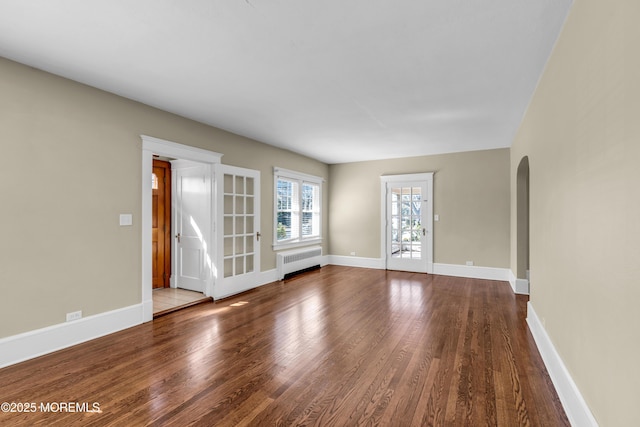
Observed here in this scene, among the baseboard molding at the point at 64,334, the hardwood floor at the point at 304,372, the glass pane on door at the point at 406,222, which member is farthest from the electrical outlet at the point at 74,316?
the glass pane on door at the point at 406,222

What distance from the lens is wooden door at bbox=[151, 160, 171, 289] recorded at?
210 inches

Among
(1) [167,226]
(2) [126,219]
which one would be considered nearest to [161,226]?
(1) [167,226]

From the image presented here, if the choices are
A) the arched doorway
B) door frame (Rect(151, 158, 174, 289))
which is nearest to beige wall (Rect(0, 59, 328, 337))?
door frame (Rect(151, 158, 174, 289))

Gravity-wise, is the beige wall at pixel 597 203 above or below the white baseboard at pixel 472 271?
above

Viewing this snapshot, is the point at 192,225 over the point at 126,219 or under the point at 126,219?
under

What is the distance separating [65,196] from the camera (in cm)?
303

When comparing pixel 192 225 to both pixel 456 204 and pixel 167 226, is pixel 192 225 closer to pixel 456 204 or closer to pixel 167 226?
pixel 167 226

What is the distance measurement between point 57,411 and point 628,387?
10.3ft

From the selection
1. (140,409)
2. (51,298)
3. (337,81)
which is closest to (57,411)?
(140,409)

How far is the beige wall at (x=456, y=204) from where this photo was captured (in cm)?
598

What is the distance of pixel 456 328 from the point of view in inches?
137

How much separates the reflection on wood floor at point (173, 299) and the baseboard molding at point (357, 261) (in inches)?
142

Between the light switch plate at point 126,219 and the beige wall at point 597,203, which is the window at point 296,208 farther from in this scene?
the beige wall at point 597,203

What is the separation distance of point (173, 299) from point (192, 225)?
3.90 feet
